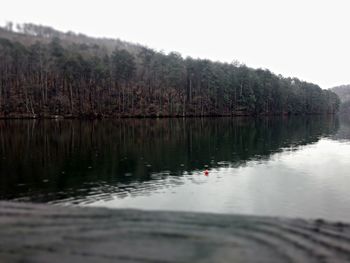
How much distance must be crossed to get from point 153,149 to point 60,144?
13326 mm

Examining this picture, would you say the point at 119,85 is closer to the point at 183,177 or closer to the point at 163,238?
the point at 183,177

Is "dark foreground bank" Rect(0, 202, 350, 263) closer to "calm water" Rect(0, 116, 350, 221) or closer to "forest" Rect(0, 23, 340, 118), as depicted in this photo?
"calm water" Rect(0, 116, 350, 221)

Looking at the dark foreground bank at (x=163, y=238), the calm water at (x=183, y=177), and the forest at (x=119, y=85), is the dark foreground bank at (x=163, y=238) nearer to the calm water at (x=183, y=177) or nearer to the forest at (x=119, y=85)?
the calm water at (x=183, y=177)

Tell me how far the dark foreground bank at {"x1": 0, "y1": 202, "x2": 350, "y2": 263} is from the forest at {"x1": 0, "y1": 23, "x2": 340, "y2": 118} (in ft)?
349

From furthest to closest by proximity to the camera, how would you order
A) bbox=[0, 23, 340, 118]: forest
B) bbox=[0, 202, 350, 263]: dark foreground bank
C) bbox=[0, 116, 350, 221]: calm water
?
bbox=[0, 23, 340, 118]: forest → bbox=[0, 116, 350, 221]: calm water → bbox=[0, 202, 350, 263]: dark foreground bank

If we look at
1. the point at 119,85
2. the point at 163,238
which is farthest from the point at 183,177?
the point at 119,85

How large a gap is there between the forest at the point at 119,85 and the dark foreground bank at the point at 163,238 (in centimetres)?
10634

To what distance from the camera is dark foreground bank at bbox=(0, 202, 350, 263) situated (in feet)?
34.1

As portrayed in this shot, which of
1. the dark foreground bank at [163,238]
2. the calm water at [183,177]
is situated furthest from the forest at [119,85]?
the dark foreground bank at [163,238]

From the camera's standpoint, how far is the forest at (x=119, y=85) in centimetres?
11719

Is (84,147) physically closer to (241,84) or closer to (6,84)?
(6,84)

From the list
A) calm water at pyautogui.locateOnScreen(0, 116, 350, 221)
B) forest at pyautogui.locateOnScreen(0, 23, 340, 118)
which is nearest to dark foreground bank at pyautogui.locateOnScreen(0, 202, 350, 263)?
calm water at pyautogui.locateOnScreen(0, 116, 350, 221)

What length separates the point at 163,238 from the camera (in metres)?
11.6

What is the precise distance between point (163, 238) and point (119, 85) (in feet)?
410
